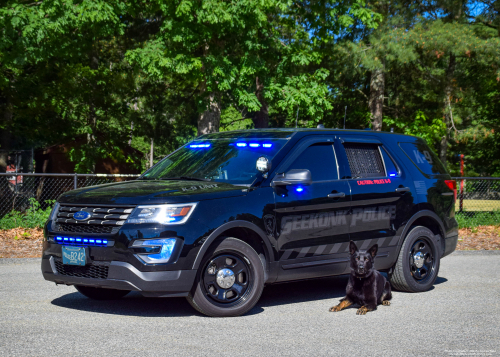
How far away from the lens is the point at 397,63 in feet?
77.3

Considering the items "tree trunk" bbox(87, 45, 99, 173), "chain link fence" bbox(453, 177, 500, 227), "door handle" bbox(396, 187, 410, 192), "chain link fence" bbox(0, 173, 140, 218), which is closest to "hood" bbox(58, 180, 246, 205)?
"door handle" bbox(396, 187, 410, 192)

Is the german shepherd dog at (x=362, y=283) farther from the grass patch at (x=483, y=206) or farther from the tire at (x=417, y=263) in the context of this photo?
the grass patch at (x=483, y=206)

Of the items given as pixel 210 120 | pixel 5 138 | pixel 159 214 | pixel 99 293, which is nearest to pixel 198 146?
pixel 159 214

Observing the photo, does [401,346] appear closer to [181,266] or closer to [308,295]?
[181,266]

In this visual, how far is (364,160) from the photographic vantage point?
7.91 m

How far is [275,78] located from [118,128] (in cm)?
895

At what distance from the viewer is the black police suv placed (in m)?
6.03

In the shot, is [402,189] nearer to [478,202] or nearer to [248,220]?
[248,220]

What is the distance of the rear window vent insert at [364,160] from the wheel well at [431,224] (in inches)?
36.6

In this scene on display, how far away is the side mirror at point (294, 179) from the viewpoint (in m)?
6.60

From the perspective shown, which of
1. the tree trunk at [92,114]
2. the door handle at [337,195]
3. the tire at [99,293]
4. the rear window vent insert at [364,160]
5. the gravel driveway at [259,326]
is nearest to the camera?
the gravel driveway at [259,326]

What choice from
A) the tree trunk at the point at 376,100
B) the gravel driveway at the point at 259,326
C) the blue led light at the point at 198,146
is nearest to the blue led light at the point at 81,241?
the gravel driveway at the point at 259,326

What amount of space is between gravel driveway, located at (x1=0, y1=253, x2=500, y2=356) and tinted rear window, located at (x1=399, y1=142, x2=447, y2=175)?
167 cm

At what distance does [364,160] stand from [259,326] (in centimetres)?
276
